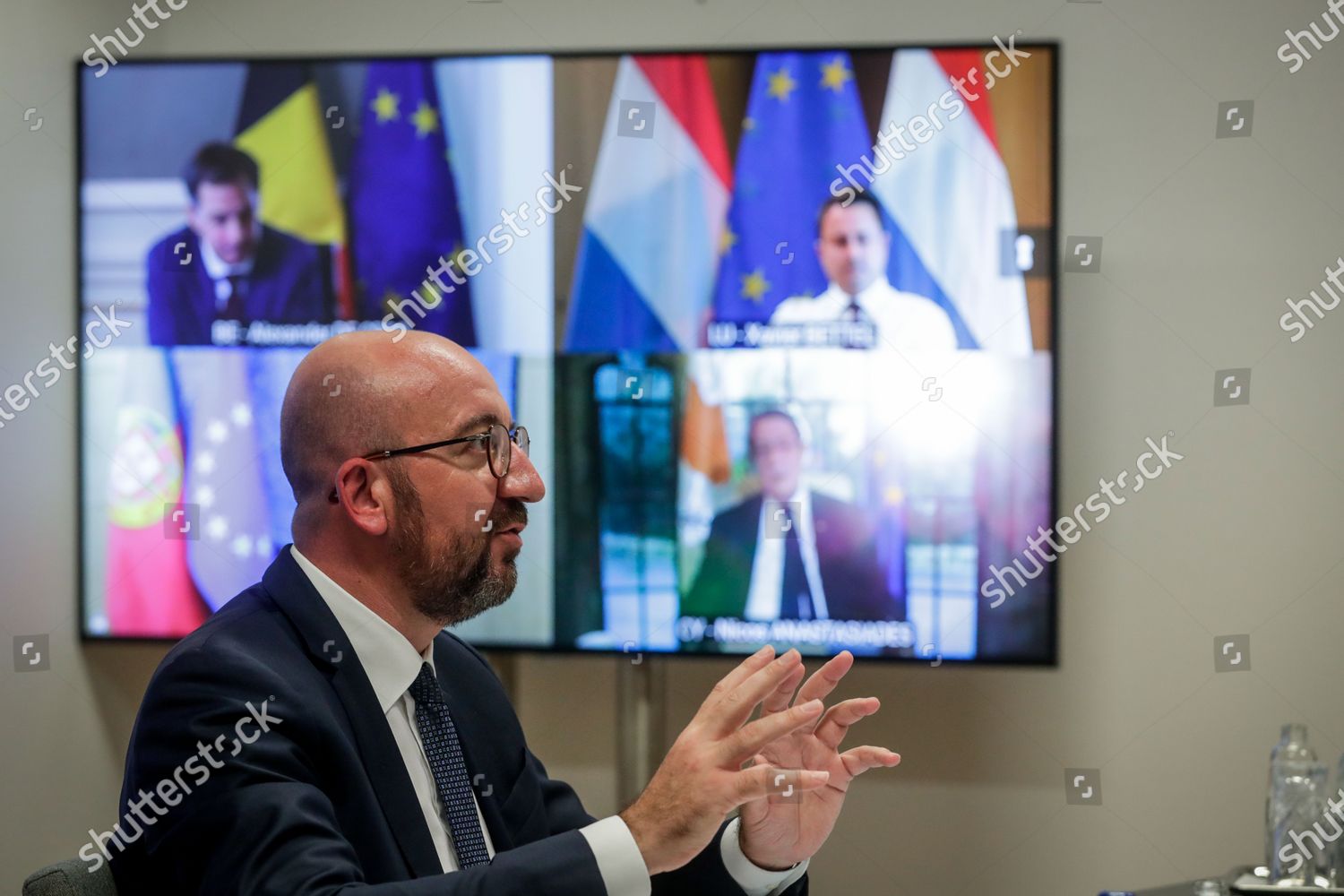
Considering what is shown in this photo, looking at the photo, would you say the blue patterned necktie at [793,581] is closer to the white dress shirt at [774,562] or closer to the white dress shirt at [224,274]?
the white dress shirt at [774,562]

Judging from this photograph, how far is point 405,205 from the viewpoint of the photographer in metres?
3.28

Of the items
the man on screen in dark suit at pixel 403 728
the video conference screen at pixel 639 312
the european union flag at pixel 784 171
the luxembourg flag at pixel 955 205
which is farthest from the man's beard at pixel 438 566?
the luxembourg flag at pixel 955 205

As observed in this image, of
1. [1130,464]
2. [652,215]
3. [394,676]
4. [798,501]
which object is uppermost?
[652,215]

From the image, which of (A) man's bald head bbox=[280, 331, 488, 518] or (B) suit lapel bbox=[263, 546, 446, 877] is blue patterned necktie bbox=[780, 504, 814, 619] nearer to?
(A) man's bald head bbox=[280, 331, 488, 518]

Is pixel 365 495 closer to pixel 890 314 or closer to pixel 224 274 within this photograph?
pixel 890 314

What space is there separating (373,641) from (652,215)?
1.86 m

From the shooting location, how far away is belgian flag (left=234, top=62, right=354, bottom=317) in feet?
10.8

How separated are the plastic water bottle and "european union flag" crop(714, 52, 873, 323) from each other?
1.54m

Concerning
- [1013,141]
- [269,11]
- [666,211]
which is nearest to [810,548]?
[666,211]

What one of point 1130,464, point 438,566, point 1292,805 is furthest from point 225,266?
point 1292,805

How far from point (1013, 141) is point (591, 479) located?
53.2 inches

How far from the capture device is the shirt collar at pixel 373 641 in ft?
5.16

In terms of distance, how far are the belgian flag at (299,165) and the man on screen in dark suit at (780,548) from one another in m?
1.15

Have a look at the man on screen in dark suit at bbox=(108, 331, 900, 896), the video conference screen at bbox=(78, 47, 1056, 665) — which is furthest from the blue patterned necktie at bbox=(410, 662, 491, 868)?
the video conference screen at bbox=(78, 47, 1056, 665)
